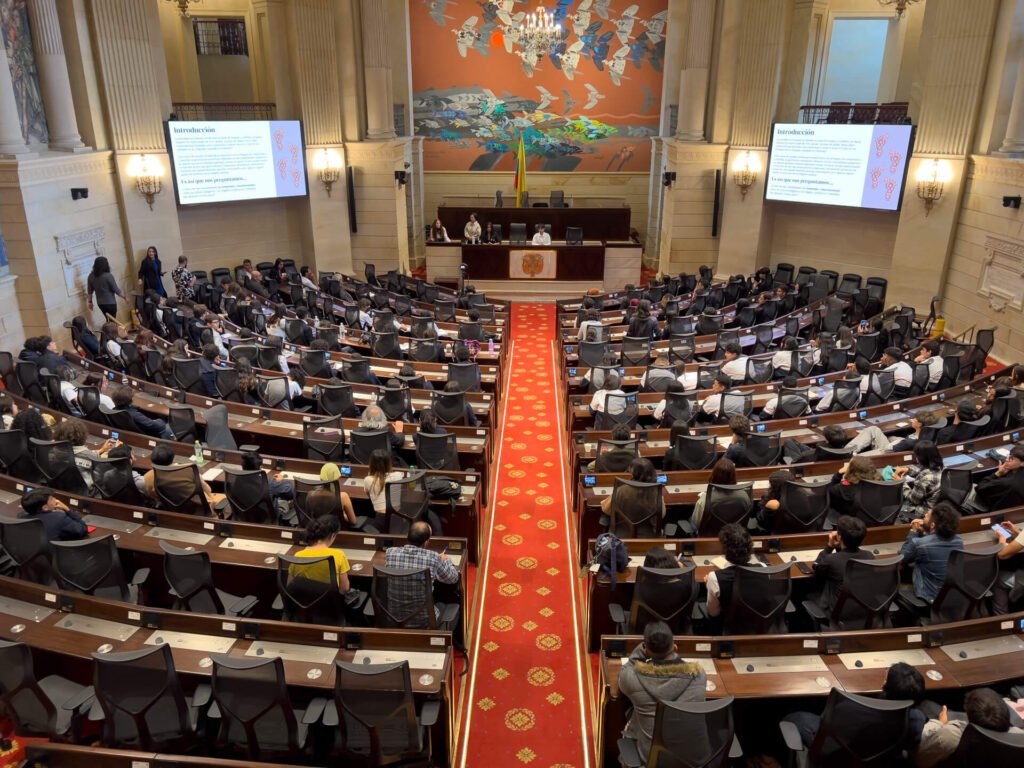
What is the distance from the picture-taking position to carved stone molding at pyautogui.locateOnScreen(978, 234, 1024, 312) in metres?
11.5

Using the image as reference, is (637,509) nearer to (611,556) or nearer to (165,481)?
(611,556)

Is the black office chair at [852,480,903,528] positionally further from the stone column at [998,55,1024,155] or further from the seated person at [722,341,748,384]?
the stone column at [998,55,1024,155]

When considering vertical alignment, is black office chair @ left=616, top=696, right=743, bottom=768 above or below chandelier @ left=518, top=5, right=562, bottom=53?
below

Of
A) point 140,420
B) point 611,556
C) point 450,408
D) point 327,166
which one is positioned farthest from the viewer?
point 327,166

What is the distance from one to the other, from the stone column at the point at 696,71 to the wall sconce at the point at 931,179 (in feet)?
17.4

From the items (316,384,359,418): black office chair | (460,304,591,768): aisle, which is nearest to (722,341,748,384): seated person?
(460,304,591,768): aisle

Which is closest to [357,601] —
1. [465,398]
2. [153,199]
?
[465,398]

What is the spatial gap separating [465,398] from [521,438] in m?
1.57

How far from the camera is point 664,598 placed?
16.6 ft

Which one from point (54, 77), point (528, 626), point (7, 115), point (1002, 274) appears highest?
point (54, 77)

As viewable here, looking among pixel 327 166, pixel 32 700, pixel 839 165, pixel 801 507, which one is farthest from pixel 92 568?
pixel 839 165

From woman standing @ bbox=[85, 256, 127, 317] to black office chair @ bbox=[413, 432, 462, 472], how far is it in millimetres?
7899

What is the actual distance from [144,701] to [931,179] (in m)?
14.4

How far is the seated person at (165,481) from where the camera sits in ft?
20.3
